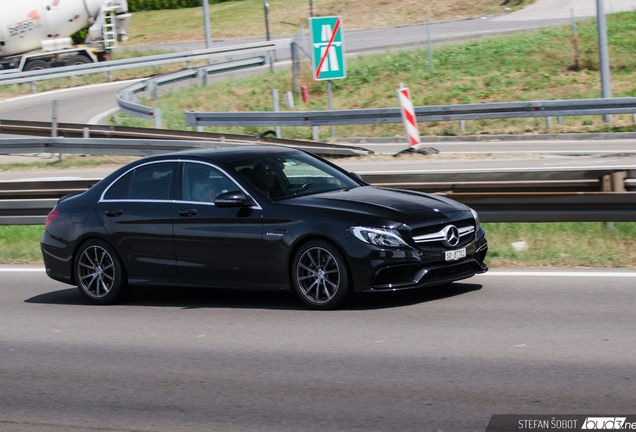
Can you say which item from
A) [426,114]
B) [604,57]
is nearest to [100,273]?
[426,114]

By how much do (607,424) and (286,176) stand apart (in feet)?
14.3

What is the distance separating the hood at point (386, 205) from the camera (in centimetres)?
752

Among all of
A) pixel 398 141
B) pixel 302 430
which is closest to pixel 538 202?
pixel 302 430

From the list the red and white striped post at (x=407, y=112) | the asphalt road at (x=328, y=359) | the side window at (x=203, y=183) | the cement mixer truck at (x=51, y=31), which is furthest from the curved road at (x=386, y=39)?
the asphalt road at (x=328, y=359)

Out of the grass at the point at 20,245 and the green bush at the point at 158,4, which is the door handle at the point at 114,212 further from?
the green bush at the point at 158,4

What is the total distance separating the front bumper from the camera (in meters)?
7.37

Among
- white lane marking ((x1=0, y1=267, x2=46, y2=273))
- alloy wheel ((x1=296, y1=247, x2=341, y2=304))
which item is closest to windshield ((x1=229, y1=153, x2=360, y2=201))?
alloy wheel ((x1=296, y1=247, x2=341, y2=304))

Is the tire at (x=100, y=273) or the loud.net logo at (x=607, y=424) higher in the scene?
the tire at (x=100, y=273)

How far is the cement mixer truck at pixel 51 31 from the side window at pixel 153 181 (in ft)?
97.5

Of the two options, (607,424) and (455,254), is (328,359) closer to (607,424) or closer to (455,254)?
(455,254)

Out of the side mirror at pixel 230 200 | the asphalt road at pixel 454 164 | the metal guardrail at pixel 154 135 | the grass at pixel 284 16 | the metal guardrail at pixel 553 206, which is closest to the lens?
the side mirror at pixel 230 200

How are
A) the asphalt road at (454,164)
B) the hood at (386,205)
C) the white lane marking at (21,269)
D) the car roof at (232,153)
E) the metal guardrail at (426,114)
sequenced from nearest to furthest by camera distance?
the hood at (386,205), the car roof at (232,153), the white lane marking at (21,269), the asphalt road at (454,164), the metal guardrail at (426,114)

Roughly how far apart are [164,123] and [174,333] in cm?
1841

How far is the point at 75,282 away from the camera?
907cm
